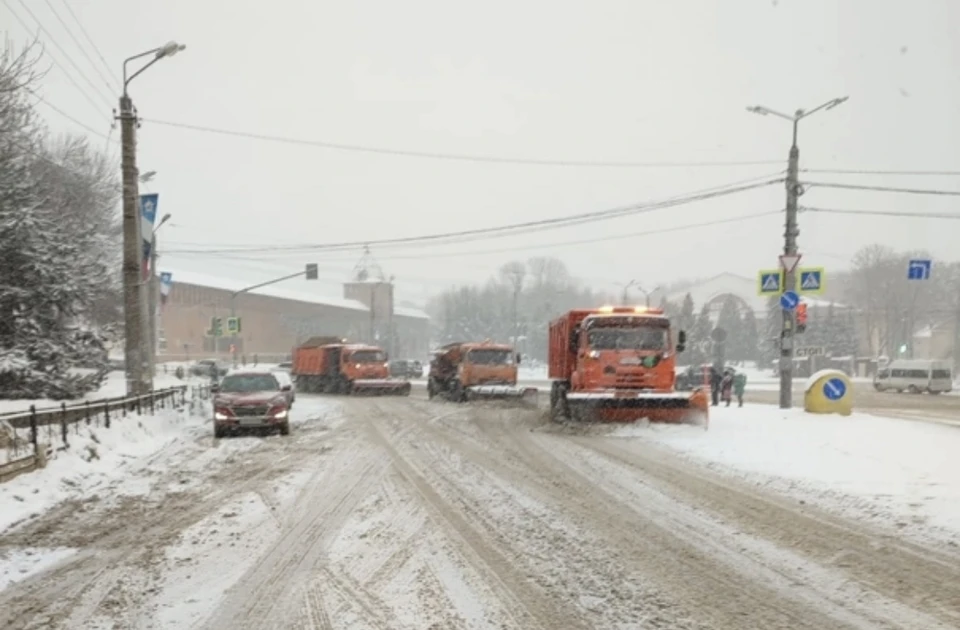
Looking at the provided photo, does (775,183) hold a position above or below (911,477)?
above

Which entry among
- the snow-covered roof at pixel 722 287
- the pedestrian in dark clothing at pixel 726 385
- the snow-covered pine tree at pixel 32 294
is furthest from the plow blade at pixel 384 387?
the snow-covered roof at pixel 722 287

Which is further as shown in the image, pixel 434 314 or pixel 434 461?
pixel 434 314

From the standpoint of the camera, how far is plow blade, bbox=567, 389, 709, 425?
18.0 meters


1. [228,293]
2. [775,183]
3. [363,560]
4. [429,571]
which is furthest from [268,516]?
[228,293]

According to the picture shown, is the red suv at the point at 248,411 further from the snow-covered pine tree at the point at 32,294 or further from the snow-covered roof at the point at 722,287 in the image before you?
the snow-covered roof at the point at 722,287

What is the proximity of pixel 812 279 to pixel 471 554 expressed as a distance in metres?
16.2

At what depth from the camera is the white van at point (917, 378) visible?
44625mm

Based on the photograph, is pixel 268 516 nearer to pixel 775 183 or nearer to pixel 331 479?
pixel 331 479

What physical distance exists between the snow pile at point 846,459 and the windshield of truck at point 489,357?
13.2 meters

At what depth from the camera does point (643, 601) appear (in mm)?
5883

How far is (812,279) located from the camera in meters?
20.7

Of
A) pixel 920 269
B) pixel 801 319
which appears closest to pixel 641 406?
pixel 801 319

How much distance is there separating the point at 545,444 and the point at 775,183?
13.5m

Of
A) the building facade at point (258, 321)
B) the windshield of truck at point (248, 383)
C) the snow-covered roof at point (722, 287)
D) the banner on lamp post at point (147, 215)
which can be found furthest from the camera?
the snow-covered roof at point (722, 287)
